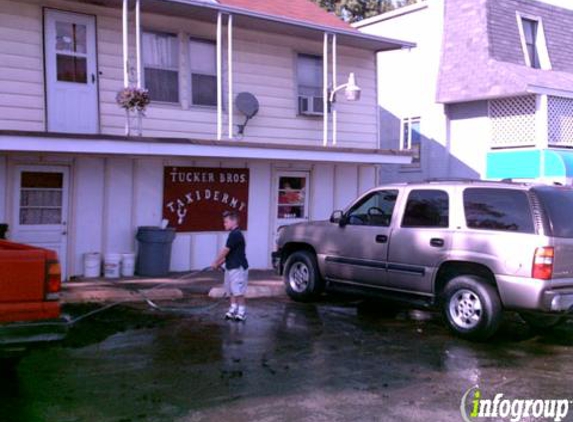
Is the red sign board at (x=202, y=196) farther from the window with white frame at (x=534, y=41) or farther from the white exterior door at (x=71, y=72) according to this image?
the window with white frame at (x=534, y=41)

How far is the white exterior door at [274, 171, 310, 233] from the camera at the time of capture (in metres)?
14.5

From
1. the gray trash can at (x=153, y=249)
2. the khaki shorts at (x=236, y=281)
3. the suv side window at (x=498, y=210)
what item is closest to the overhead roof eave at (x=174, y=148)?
the gray trash can at (x=153, y=249)

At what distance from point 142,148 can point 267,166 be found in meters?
3.63

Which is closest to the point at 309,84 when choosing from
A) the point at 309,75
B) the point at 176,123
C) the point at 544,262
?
the point at 309,75

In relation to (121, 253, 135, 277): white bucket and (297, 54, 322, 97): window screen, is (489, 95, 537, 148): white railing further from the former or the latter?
(121, 253, 135, 277): white bucket

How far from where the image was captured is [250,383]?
6.17 m

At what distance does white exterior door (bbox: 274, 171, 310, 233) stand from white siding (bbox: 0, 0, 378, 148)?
79 cm

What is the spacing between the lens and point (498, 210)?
8.13 m

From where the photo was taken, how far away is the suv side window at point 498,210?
7855mm

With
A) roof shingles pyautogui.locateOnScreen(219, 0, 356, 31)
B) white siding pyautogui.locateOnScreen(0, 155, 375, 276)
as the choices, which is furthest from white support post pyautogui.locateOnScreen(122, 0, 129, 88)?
roof shingles pyautogui.locateOnScreen(219, 0, 356, 31)

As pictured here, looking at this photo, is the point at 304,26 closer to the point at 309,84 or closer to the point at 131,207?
the point at 309,84

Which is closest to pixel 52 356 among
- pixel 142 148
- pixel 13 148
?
pixel 13 148

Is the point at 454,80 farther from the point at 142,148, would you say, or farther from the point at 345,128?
the point at 142,148

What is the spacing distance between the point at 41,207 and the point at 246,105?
14.5 feet
